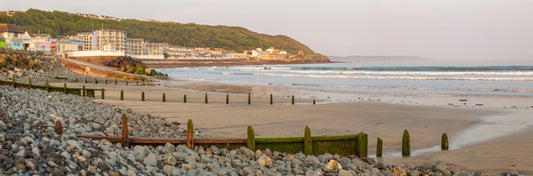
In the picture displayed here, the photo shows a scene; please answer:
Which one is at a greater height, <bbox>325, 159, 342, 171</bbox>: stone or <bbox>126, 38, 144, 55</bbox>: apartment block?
<bbox>126, 38, 144, 55</bbox>: apartment block

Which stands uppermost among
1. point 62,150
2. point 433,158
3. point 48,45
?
point 48,45

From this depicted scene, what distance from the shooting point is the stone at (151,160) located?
25.5ft

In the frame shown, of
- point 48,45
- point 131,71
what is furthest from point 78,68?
point 48,45

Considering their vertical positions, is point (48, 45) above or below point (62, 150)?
above

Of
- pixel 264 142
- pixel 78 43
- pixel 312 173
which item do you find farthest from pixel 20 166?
pixel 78 43

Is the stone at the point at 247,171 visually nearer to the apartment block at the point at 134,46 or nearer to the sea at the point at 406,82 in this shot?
the sea at the point at 406,82

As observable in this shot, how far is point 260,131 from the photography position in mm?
14750

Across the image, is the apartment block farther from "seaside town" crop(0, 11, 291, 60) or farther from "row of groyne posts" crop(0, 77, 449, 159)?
"row of groyne posts" crop(0, 77, 449, 159)

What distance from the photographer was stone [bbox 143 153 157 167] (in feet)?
25.5

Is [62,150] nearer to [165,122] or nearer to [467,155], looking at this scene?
[165,122]

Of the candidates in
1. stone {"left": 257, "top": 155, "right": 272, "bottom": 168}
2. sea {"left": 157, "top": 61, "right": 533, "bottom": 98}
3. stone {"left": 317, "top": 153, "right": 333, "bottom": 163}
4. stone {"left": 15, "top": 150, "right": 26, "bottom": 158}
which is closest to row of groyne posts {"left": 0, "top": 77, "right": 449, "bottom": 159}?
stone {"left": 317, "top": 153, "right": 333, "bottom": 163}

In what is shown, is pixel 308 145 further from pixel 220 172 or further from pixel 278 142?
pixel 220 172

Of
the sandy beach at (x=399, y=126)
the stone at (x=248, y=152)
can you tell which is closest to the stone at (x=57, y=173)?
the stone at (x=248, y=152)

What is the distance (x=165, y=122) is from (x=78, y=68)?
54.5m
